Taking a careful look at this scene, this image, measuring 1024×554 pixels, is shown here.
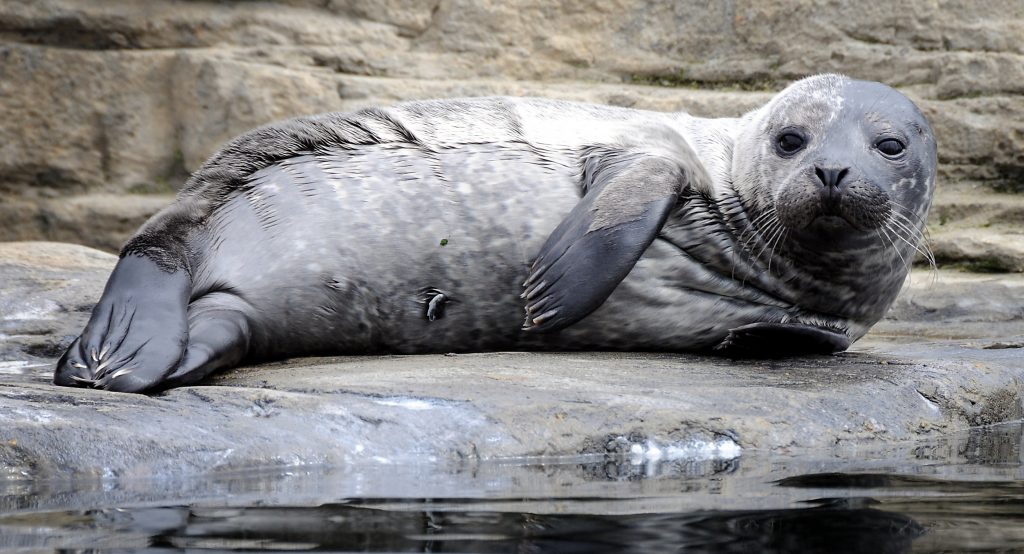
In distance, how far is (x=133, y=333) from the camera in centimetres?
373

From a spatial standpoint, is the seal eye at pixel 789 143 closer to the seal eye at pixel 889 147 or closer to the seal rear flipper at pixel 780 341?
the seal eye at pixel 889 147

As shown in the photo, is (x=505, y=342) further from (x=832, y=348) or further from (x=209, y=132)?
(x=209, y=132)

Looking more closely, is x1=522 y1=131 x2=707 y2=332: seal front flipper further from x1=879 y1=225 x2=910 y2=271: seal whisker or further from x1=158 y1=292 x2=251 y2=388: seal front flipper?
x1=158 y1=292 x2=251 y2=388: seal front flipper

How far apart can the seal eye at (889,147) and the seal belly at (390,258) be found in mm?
Result: 1023

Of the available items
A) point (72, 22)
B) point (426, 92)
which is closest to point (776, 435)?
point (426, 92)

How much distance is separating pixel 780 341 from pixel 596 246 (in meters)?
0.82

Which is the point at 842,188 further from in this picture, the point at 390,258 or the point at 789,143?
the point at 390,258

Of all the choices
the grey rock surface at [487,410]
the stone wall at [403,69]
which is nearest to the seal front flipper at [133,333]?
the grey rock surface at [487,410]

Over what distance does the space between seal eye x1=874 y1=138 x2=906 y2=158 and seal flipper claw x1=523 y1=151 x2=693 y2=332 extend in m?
0.76

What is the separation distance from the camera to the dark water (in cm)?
201

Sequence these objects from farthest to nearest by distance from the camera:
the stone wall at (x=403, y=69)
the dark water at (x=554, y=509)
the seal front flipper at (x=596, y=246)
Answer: the stone wall at (x=403, y=69) < the seal front flipper at (x=596, y=246) < the dark water at (x=554, y=509)

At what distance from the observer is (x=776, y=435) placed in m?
3.25

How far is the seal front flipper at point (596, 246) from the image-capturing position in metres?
3.82

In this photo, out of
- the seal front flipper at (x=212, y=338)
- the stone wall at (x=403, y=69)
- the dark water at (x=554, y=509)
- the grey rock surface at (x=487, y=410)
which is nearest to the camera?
the dark water at (x=554, y=509)
